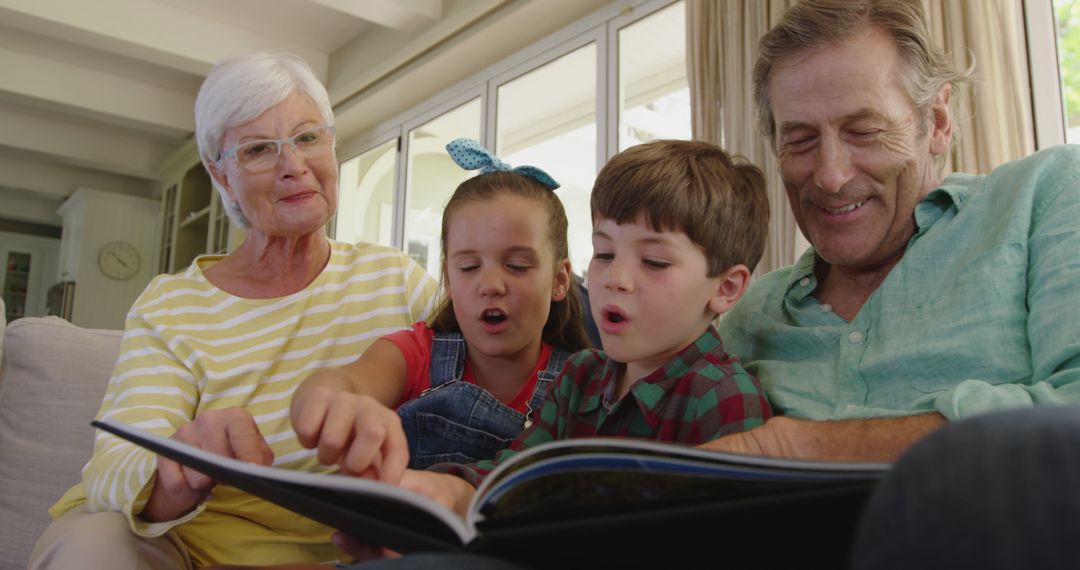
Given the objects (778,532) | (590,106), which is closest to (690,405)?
(778,532)

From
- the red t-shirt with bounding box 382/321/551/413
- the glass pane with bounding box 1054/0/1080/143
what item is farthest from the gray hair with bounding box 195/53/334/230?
the glass pane with bounding box 1054/0/1080/143

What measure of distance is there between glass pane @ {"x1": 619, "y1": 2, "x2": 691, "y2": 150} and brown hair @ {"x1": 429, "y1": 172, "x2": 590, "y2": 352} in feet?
8.23

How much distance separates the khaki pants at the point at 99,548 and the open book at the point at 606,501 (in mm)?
627

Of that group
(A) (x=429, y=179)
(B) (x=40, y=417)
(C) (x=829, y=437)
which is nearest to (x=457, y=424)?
(C) (x=829, y=437)

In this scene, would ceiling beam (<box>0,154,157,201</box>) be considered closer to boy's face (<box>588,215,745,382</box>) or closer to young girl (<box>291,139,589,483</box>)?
young girl (<box>291,139,589,483</box>)

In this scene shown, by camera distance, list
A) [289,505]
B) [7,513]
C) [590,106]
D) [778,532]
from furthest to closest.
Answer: [590,106], [7,513], [289,505], [778,532]

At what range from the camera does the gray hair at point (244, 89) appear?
63.5 inches

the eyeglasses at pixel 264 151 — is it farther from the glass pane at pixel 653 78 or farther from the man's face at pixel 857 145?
the glass pane at pixel 653 78

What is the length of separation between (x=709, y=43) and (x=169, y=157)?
5944mm

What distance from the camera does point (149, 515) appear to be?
1206 millimetres

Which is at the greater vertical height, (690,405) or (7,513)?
(690,405)

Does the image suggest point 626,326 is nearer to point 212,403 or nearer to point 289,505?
point 289,505

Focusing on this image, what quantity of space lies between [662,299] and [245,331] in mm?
816

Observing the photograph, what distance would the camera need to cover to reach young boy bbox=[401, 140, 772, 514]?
1.09m
